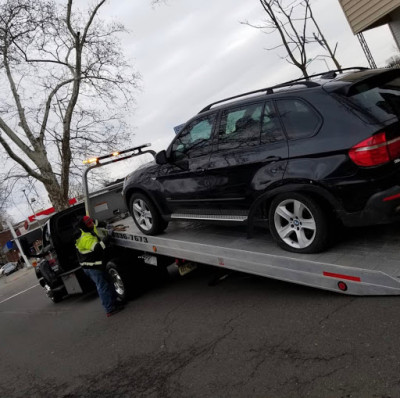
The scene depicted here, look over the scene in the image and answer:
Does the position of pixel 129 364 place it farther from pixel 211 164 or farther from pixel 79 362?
pixel 211 164

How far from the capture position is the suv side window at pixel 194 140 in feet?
16.6

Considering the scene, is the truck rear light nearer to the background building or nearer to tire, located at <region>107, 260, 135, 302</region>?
tire, located at <region>107, 260, 135, 302</region>

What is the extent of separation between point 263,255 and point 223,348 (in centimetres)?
102

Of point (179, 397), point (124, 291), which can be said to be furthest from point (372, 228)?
point (124, 291)

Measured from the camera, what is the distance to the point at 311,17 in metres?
16.0

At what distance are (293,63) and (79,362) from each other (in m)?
12.4

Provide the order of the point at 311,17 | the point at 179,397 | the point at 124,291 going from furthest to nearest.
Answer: the point at 311,17 → the point at 124,291 → the point at 179,397

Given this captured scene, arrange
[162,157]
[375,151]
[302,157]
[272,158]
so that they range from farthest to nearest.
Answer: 1. [162,157]
2. [272,158]
3. [302,157]
4. [375,151]

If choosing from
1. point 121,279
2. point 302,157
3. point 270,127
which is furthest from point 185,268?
point 302,157

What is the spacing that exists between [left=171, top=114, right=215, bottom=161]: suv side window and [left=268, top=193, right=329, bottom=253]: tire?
1259 millimetres

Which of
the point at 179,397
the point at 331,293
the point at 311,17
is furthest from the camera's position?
the point at 311,17

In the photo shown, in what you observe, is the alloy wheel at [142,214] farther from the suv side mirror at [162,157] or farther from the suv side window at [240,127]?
the suv side window at [240,127]

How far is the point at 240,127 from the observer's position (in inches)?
184

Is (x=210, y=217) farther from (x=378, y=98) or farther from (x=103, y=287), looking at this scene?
(x=103, y=287)
